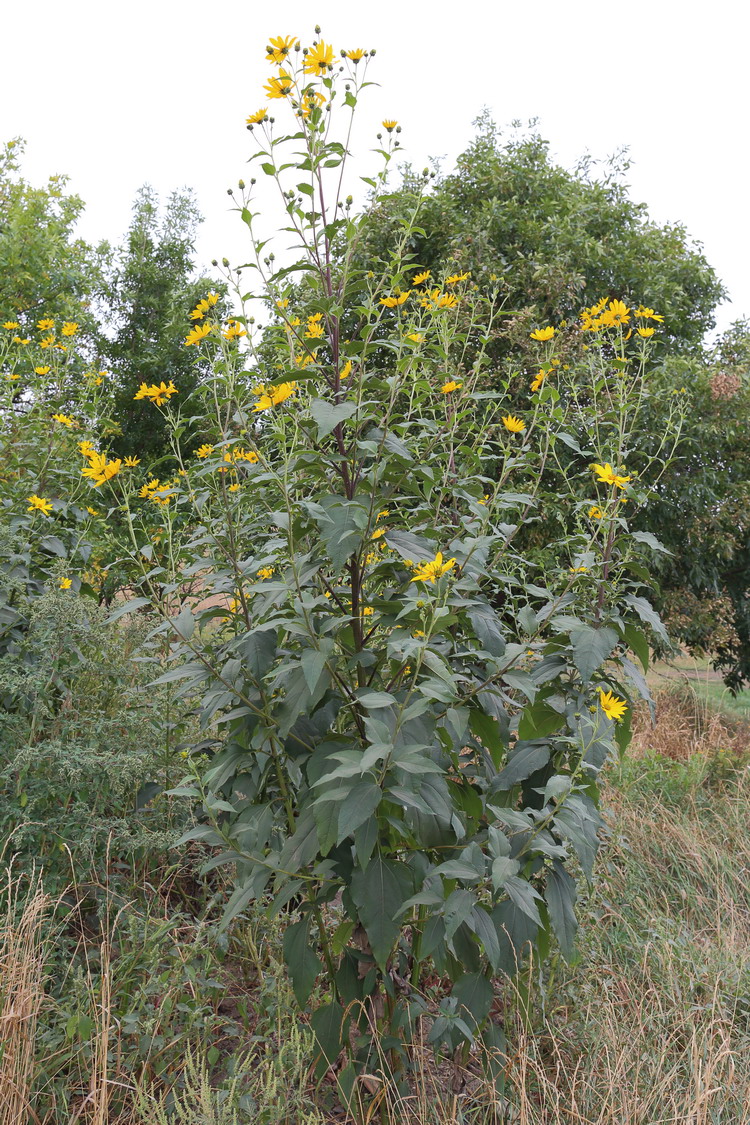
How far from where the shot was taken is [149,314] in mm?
10367

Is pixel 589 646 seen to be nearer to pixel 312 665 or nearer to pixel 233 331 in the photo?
pixel 312 665

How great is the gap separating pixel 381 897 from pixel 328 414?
3.12 ft

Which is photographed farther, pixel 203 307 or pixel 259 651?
pixel 203 307

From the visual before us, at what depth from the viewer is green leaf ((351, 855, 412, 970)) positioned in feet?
5.22

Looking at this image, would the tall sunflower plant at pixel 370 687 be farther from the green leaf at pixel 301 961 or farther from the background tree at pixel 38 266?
the background tree at pixel 38 266

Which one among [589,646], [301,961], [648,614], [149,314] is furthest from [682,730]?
[149,314]

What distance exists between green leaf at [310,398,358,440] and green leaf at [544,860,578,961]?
1105 millimetres

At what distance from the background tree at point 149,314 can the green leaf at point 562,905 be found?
7807 mm

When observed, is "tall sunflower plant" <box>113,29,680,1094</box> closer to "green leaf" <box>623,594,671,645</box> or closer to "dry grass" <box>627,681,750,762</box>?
"green leaf" <box>623,594,671,645</box>

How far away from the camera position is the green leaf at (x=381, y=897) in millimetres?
1591

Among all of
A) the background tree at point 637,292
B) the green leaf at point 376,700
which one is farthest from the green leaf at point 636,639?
the background tree at point 637,292

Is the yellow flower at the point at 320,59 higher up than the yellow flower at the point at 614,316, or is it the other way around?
the yellow flower at the point at 320,59

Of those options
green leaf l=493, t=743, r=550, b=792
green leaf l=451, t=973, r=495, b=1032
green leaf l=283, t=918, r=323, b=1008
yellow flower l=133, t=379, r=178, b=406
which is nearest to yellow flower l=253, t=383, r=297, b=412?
yellow flower l=133, t=379, r=178, b=406

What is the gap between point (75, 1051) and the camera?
2.01 m
